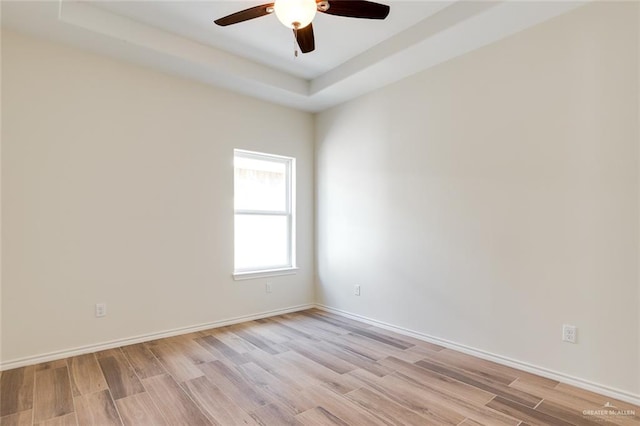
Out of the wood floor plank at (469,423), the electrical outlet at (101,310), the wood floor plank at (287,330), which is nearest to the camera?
the wood floor plank at (469,423)

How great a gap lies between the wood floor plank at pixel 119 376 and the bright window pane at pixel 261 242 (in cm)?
150

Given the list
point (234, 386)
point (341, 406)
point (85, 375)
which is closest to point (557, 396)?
point (341, 406)

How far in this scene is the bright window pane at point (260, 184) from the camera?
4.04 m

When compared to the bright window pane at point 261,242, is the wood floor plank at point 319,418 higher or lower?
lower

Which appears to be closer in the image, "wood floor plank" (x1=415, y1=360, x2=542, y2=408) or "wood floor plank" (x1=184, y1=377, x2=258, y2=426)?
"wood floor plank" (x1=184, y1=377, x2=258, y2=426)

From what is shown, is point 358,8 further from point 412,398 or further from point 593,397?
point 593,397

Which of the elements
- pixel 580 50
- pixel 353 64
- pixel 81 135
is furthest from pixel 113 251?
pixel 580 50

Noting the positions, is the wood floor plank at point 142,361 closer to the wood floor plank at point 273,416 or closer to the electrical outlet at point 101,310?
the electrical outlet at point 101,310

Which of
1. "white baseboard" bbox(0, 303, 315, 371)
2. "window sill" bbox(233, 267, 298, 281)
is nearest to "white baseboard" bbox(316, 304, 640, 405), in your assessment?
"window sill" bbox(233, 267, 298, 281)

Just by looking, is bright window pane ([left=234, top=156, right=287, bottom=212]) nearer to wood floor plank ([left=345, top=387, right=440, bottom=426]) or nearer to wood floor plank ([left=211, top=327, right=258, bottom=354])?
wood floor plank ([left=211, top=327, right=258, bottom=354])

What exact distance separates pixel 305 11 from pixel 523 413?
8.75ft

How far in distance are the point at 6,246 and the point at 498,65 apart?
13.7 ft

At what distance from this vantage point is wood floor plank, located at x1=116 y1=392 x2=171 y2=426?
6.31ft

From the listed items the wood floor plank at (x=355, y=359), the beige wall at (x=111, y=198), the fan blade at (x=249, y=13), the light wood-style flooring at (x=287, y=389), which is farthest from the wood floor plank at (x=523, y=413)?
the fan blade at (x=249, y=13)
